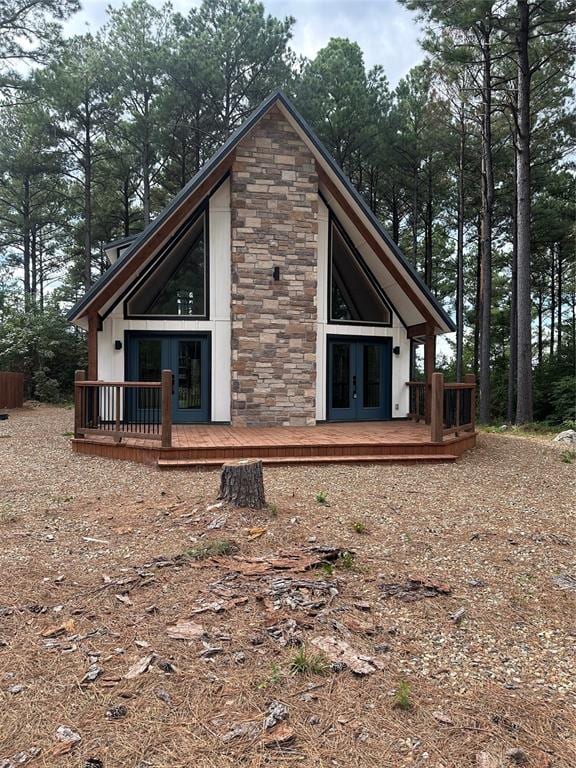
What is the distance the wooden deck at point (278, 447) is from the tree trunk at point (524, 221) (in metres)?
5.10

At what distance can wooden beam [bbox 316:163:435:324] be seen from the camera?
1027cm

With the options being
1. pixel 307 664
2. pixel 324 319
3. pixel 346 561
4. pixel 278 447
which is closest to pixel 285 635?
pixel 307 664

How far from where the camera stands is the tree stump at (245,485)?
4637 millimetres

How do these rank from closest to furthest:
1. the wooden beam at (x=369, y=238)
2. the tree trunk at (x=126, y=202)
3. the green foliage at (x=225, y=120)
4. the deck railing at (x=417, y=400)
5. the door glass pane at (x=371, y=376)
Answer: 1. the wooden beam at (x=369, y=238)
2. the deck railing at (x=417, y=400)
3. the door glass pane at (x=371, y=376)
4. the green foliage at (x=225, y=120)
5. the tree trunk at (x=126, y=202)

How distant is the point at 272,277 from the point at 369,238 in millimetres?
2275

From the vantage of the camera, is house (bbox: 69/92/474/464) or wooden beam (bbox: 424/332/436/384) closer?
house (bbox: 69/92/474/464)

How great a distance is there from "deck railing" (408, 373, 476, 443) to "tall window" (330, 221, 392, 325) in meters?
1.94

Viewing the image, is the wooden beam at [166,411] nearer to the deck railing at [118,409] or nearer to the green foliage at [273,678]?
the deck railing at [118,409]

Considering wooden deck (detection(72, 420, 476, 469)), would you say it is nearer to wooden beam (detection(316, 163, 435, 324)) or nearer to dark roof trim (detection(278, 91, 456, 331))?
wooden beam (detection(316, 163, 435, 324))

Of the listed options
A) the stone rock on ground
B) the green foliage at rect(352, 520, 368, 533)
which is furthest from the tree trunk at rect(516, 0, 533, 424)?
the green foliage at rect(352, 520, 368, 533)

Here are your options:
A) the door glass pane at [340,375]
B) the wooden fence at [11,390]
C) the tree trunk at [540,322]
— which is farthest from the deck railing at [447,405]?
the tree trunk at [540,322]

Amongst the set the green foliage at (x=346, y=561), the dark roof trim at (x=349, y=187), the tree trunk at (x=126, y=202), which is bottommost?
the green foliage at (x=346, y=561)

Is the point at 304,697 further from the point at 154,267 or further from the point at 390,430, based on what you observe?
the point at 154,267

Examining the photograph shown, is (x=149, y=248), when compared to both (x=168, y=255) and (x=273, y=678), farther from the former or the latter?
(x=273, y=678)
